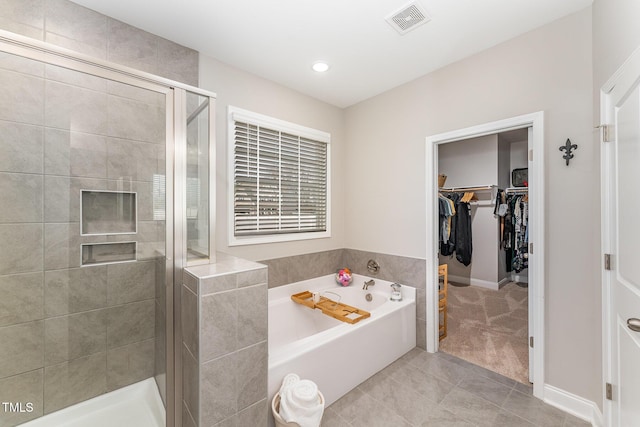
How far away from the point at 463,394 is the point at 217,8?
315cm

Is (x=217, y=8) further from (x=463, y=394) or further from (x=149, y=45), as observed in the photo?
(x=463, y=394)

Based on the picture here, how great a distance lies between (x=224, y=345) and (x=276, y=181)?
1666 mm

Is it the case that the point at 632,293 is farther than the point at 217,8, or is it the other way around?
the point at 217,8

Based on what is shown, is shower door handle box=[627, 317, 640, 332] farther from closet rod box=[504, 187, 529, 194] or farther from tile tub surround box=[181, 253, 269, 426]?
closet rod box=[504, 187, 529, 194]

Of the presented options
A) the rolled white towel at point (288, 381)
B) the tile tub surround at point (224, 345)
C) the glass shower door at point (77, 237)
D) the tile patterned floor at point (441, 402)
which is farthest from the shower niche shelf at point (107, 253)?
the tile patterned floor at point (441, 402)

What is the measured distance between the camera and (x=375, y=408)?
1.83 metres

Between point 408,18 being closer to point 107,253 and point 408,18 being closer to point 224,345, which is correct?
point 224,345

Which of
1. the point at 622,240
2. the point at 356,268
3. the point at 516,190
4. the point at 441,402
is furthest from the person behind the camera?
the point at 516,190

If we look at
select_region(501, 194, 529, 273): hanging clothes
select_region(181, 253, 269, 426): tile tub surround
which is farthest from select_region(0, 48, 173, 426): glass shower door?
select_region(501, 194, 529, 273): hanging clothes

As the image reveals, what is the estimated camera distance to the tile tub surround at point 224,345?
129 centimetres

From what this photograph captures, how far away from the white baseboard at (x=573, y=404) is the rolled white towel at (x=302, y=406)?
1.62m

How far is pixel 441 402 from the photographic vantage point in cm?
188

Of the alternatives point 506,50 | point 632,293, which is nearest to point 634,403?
point 632,293

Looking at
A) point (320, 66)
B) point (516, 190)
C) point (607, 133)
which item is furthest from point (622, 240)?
point (516, 190)
